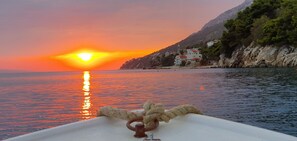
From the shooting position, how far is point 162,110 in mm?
2510

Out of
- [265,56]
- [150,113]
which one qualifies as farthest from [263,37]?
[150,113]

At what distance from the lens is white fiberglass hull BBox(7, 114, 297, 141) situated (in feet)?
7.00

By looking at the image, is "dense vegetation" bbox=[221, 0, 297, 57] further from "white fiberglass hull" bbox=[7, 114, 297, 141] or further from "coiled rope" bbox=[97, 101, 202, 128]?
"white fiberglass hull" bbox=[7, 114, 297, 141]

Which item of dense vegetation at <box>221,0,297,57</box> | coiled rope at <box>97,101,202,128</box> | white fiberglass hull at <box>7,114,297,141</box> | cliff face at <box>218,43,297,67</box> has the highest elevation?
dense vegetation at <box>221,0,297,57</box>

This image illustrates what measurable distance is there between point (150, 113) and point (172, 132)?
219mm

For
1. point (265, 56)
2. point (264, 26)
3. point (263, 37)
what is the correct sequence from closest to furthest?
point (265, 56), point (264, 26), point (263, 37)

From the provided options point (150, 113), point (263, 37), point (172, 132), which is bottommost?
point (172, 132)

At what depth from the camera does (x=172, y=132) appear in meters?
2.37

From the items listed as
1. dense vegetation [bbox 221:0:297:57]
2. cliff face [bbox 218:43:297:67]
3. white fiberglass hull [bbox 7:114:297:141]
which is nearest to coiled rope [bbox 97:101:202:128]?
white fiberglass hull [bbox 7:114:297:141]

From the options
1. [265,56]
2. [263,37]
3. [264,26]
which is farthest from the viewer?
[263,37]

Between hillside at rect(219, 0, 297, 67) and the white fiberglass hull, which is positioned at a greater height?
hillside at rect(219, 0, 297, 67)

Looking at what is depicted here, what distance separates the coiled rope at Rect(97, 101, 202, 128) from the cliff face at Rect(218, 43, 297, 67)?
58370 millimetres

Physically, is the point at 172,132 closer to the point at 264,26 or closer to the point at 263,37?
the point at 264,26

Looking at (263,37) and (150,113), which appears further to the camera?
(263,37)
